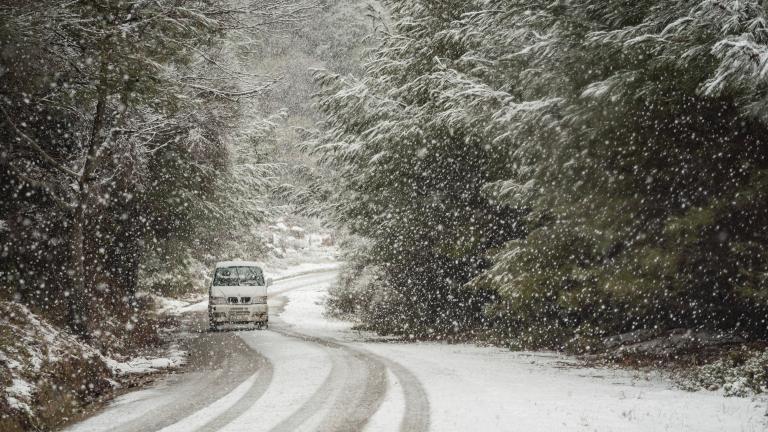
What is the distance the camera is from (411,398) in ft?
26.2

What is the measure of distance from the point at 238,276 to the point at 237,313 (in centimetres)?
121

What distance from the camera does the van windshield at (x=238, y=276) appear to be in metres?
18.7

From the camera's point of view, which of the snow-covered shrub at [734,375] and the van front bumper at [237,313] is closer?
the snow-covered shrub at [734,375]

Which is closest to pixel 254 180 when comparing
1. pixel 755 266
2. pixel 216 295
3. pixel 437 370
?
pixel 216 295

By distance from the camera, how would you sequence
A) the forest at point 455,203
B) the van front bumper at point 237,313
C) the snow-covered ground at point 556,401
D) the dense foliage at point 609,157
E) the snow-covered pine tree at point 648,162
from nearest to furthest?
the snow-covered ground at point 556,401 < the forest at point 455,203 < the snow-covered pine tree at point 648,162 < the dense foliage at point 609,157 < the van front bumper at point 237,313

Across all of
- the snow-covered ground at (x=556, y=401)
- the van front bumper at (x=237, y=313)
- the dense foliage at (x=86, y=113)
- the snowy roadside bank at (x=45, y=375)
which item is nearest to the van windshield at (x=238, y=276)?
the van front bumper at (x=237, y=313)

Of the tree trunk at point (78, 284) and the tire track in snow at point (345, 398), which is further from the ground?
the tree trunk at point (78, 284)

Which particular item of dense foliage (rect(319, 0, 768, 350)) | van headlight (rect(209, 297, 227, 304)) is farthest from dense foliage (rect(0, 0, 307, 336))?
dense foliage (rect(319, 0, 768, 350))

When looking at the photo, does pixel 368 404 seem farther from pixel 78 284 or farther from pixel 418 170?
pixel 418 170

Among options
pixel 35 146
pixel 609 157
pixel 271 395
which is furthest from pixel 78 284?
pixel 609 157

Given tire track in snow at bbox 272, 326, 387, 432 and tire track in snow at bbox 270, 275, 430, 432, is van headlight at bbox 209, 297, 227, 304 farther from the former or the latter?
tire track in snow at bbox 270, 275, 430, 432

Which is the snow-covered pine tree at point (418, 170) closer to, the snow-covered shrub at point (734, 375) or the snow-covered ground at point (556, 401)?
the snow-covered ground at point (556, 401)

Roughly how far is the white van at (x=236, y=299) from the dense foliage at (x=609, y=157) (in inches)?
234

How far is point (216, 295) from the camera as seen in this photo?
18422 millimetres
